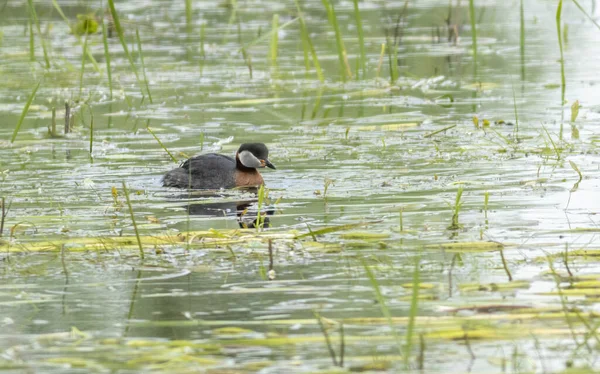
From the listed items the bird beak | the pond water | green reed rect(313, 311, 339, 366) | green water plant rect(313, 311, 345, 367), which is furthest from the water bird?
green water plant rect(313, 311, 345, 367)

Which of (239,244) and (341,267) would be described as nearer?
(341,267)

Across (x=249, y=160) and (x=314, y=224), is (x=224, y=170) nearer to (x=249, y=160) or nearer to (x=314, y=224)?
(x=249, y=160)

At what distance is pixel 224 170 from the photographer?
9.39 metres

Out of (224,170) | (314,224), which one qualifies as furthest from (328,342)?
(224,170)

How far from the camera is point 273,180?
366 inches

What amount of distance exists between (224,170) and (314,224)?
8.45 feet

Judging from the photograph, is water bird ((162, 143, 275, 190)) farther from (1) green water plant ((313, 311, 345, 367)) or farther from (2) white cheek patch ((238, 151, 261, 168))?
(1) green water plant ((313, 311, 345, 367))

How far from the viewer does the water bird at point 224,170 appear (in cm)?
920

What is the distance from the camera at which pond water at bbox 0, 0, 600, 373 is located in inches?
175

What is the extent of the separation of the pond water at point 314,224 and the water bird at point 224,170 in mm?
190

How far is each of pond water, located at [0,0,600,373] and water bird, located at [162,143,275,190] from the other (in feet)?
0.62

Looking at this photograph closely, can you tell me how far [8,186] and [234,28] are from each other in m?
11.9

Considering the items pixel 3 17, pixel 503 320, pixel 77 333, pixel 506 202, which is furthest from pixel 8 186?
pixel 3 17

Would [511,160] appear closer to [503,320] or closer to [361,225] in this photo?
[361,225]
